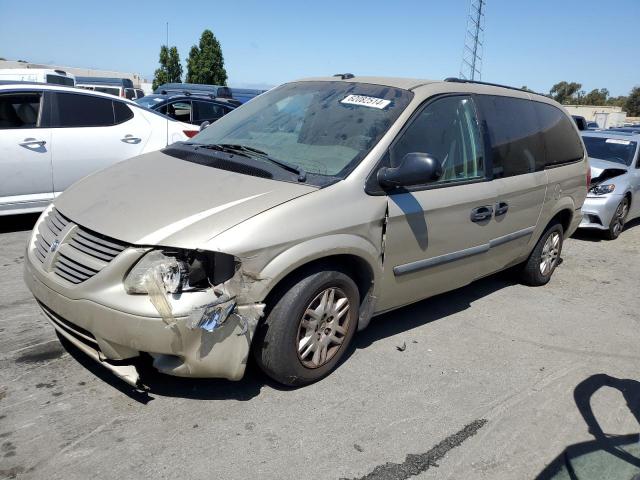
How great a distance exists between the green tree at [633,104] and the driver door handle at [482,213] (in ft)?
257

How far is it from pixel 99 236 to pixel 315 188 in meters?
1.18

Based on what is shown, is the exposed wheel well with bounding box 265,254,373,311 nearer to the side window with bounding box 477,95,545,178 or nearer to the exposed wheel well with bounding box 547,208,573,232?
the side window with bounding box 477,95,545,178

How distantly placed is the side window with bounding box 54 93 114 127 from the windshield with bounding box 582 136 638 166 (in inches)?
287

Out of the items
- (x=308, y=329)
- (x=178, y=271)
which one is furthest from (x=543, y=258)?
(x=178, y=271)

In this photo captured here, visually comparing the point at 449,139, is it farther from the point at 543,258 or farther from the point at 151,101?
the point at 151,101

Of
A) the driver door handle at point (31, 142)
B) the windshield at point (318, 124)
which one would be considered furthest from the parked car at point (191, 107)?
the windshield at point (318, 124)

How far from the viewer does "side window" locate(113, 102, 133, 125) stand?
6734 mm

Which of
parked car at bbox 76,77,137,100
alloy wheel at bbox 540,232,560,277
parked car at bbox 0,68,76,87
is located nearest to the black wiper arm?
alloy wheel at bbox 540,232,560,277

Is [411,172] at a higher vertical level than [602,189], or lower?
higher

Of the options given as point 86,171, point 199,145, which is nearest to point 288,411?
point 199,145

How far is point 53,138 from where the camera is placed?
6098 millimetres

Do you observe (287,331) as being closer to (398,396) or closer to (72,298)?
(398,396)

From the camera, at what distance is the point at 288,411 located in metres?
3.10

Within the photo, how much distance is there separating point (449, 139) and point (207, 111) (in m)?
8.74
